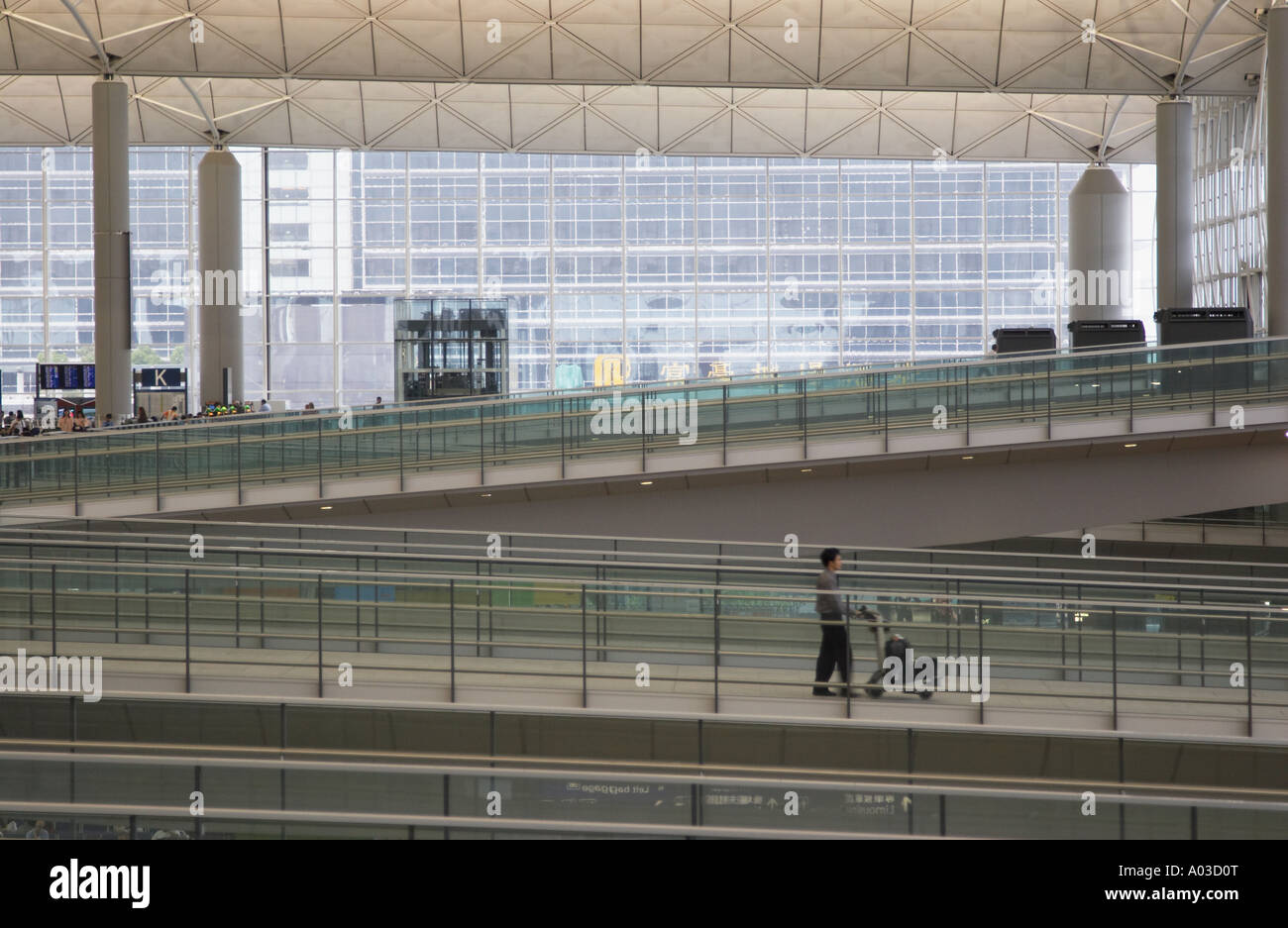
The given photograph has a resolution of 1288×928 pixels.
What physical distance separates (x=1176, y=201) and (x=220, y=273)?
23655mm

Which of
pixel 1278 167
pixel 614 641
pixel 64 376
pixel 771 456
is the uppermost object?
pixel 1278 167

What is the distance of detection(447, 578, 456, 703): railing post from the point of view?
963 centimetres

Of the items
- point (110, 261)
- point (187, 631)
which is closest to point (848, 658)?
point (187, 631)

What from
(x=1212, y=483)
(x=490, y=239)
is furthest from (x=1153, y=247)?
(x=1212, y=483)

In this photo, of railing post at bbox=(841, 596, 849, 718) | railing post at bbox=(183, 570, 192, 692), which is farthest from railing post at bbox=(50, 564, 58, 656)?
railing post at bbox=(841, 596, 849, 718)

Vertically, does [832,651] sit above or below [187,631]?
below

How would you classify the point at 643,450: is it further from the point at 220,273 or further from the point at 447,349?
the point at 220,273

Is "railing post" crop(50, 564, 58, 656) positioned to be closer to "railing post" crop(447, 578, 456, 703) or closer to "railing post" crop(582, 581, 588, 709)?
"railing post" crop(447, 578, 456, 703)

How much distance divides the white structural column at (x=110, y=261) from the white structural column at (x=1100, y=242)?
2326 cm

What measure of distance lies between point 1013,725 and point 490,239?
31405 mm

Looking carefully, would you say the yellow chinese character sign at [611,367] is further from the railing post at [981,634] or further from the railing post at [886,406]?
the railing post at [981,634]

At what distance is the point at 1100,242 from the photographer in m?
34.6
